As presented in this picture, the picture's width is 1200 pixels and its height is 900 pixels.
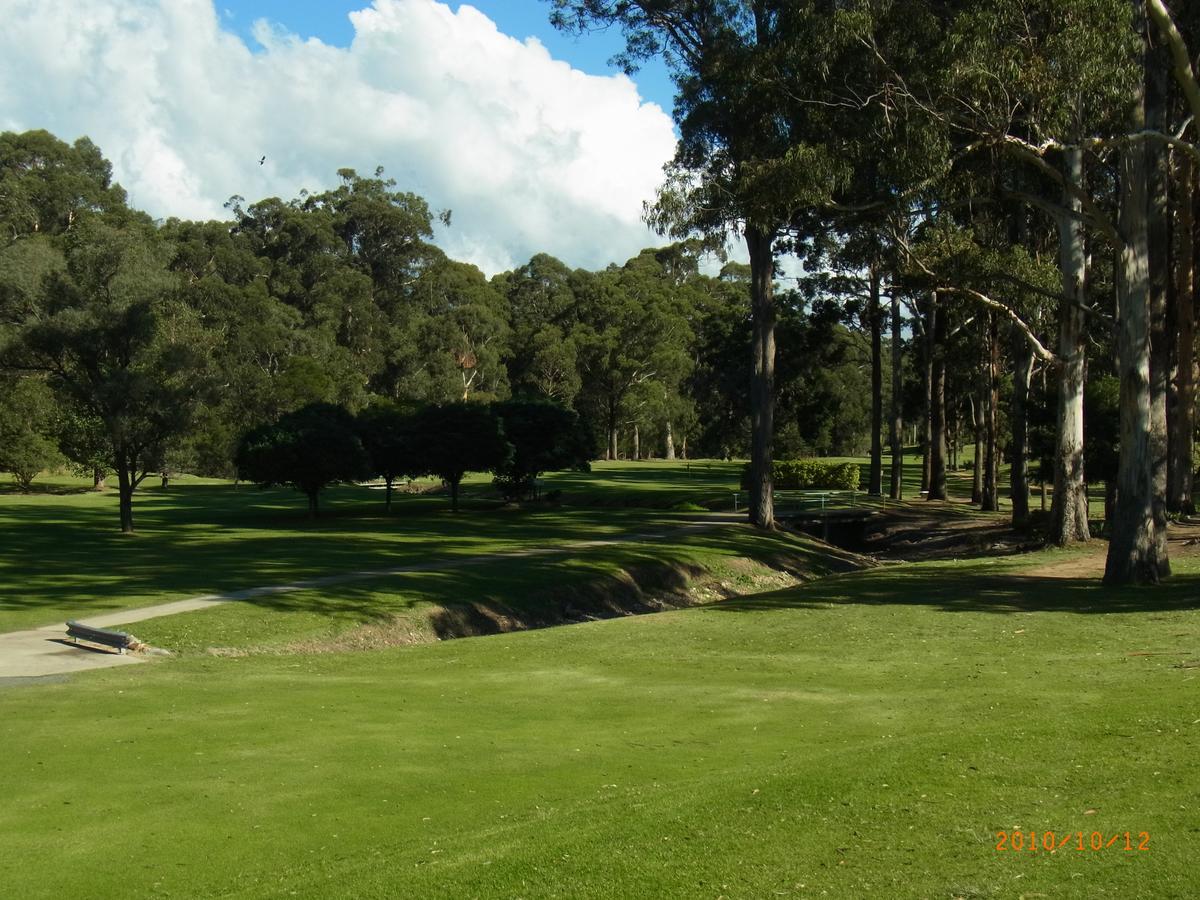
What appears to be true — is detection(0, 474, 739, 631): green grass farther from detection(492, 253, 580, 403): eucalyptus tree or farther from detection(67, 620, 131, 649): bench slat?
detection(492, 253, 580, 403): eucalyptus tree

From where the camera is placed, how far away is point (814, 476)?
6731 centimetres

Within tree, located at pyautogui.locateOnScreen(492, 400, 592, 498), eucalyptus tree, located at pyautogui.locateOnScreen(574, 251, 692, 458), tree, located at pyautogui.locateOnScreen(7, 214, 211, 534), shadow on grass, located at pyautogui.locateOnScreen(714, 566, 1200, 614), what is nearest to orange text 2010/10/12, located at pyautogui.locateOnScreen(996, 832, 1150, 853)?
shadow on grass, located at pyautogui.locateOnScreen(714, 566, 1200, 614)

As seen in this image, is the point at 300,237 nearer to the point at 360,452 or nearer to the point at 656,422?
the point at 656,422

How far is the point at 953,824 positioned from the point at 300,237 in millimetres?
109344

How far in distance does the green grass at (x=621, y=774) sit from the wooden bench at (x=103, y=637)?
53.4 inches

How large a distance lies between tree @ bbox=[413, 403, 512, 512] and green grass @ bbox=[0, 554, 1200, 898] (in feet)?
126

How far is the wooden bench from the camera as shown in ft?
60.5

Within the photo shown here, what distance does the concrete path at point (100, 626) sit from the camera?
681 inches

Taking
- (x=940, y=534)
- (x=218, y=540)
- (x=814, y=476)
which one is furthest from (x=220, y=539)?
(x=814, y=476)

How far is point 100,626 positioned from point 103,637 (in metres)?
2.53

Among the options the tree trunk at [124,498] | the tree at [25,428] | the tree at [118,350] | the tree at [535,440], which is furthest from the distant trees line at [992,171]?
the tree at [25,428]

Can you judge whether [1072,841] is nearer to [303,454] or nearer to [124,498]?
[124,498]

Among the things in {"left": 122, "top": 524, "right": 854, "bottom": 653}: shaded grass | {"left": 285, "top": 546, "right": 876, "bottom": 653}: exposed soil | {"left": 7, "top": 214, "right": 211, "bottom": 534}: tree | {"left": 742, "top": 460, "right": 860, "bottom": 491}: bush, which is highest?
{"left": 7, "top": 214, "right": 211, "bottom": 534}: tree

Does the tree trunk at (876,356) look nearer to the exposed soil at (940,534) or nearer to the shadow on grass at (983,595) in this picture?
the exposed soil at (940,534)
